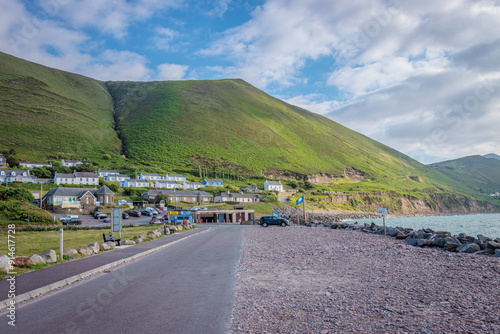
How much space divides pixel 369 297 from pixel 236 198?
99986mm

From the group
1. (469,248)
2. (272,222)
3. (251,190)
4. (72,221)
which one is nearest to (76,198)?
(72,221)

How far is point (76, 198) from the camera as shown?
7488 centimetres

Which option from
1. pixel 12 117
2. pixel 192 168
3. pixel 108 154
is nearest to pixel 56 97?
pixel 12 117

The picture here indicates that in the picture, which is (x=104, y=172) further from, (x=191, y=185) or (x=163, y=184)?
(x=191, y=185)

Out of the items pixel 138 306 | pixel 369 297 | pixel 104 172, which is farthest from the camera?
pixel 104 172

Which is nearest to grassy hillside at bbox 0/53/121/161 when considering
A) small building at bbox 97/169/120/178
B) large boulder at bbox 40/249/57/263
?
small building at bbox 97/169/120/178

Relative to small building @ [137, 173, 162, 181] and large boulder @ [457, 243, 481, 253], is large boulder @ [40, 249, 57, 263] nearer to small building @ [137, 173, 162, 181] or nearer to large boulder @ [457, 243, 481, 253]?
large boulder @ [457, 243, 481, 253]

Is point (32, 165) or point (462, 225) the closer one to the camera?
point (462, 225)

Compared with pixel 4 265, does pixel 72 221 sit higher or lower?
lower

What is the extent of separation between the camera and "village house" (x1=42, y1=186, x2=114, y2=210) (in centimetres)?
7181

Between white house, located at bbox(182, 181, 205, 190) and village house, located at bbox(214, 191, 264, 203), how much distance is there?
1986 centimetres

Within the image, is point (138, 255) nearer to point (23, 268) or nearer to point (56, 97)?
point (23, 268)

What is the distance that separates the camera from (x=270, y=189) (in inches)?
5305

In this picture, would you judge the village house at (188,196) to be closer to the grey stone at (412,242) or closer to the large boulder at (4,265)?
the grey stone at (412,242)
